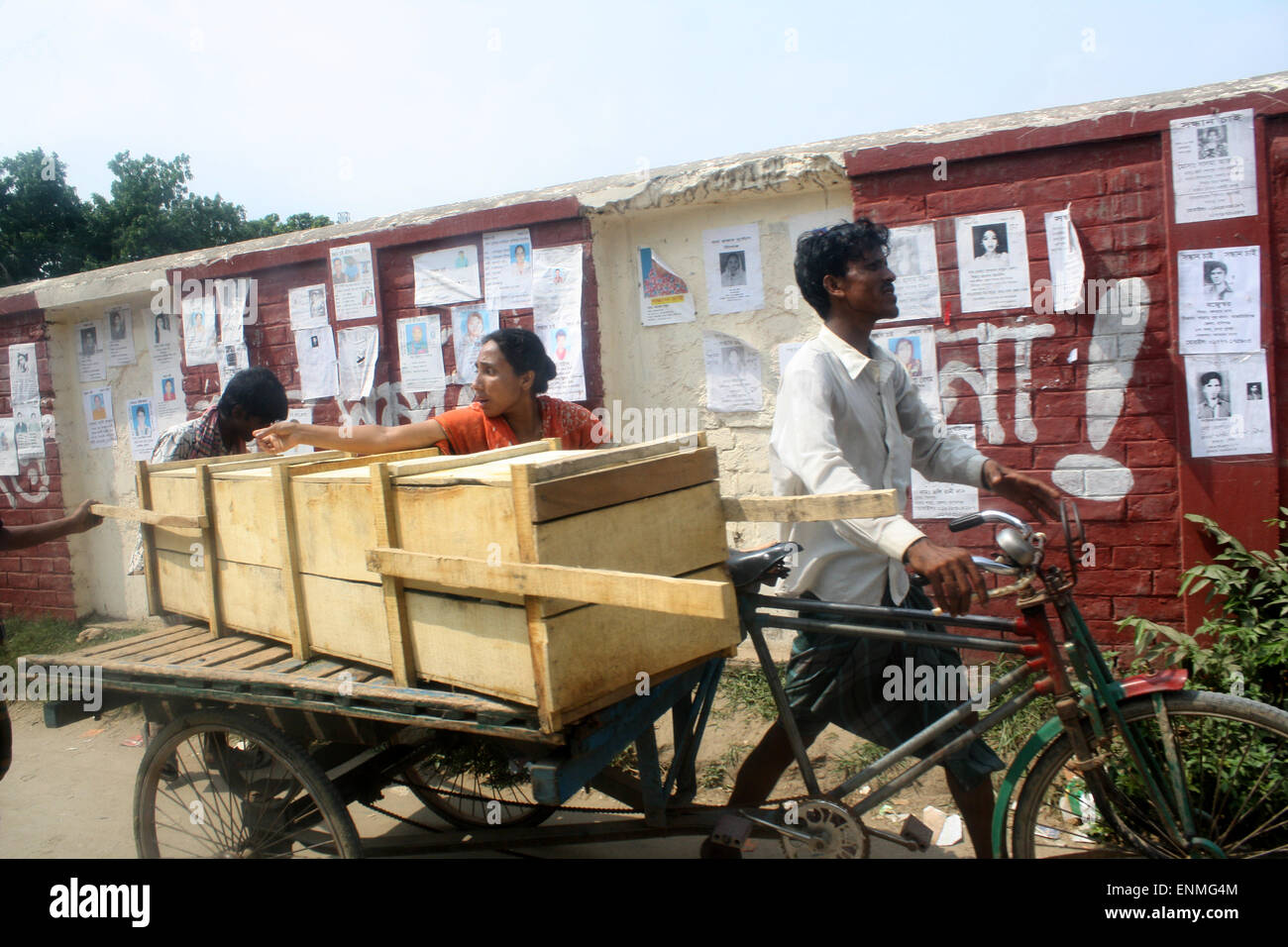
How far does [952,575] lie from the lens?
2.05 metres

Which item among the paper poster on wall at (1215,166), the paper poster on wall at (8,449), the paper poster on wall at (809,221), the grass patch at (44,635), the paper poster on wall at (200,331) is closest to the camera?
the paper poster on wall at (1215,166)

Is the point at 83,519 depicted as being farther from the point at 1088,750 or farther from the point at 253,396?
the point at 1088,750

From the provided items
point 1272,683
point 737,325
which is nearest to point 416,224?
point 737,325

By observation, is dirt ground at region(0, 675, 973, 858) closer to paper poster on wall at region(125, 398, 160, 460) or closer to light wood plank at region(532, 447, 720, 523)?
light wood plank at region(532, 447, 720, 523)

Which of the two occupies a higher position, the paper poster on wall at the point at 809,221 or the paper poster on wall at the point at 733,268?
the paper poster on wall at the point at 809,221

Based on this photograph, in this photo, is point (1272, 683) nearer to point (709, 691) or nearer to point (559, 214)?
point (709, 691)

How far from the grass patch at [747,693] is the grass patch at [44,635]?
13.5ft

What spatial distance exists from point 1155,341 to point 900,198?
117cm

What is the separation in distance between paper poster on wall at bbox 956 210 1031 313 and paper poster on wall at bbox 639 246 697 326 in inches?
50.9

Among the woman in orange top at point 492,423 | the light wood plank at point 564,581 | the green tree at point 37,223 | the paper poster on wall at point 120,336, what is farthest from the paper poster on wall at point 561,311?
the green tree at point 37,223

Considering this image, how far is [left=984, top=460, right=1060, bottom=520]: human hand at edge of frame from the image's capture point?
7.89ft

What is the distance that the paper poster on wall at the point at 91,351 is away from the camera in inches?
251

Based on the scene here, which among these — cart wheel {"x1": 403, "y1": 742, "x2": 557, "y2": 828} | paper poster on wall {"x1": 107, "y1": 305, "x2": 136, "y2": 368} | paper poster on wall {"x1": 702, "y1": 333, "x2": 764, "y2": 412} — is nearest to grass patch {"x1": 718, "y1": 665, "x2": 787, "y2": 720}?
cart wheel {"x1": 403, "y1": 742, "x2": 557, "y2": 828}

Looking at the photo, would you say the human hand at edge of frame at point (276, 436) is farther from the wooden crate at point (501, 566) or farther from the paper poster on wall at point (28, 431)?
the paper poster on wall at point (28, 431)
